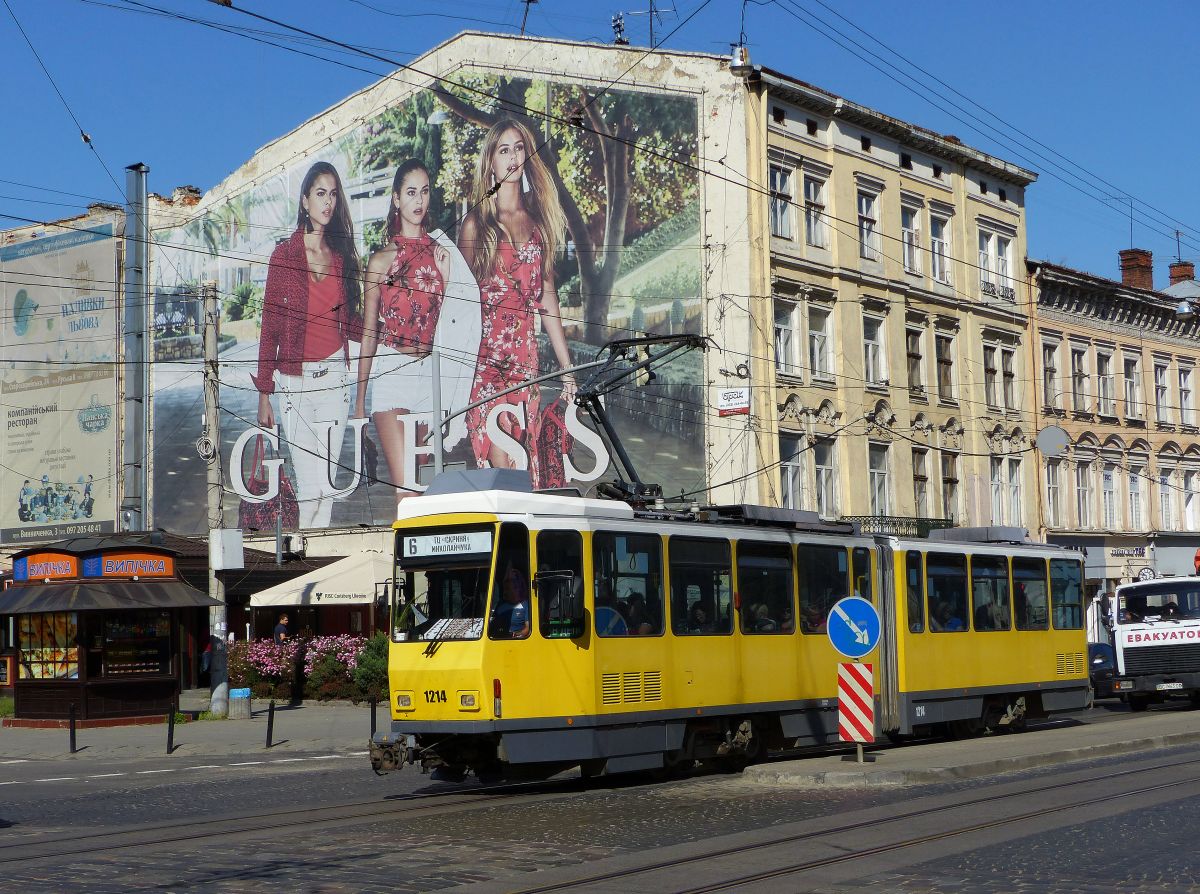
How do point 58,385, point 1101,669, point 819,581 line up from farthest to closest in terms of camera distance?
point 58,385
point 1101,669
point 819,581

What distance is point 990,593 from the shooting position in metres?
23.3

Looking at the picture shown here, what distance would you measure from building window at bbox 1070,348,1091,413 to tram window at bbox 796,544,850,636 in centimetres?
3308

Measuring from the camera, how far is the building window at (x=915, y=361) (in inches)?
1780

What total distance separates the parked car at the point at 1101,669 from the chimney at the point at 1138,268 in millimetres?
26054

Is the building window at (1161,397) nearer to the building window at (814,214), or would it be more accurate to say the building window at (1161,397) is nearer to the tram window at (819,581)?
the building window at (814,214)

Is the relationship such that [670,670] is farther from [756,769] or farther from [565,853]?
[565,853]

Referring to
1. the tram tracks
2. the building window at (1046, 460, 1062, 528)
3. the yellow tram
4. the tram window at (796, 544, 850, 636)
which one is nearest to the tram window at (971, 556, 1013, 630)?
the yellow tram

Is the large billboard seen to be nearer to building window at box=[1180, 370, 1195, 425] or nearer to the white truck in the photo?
the white truck

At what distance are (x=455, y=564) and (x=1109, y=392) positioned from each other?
1624 inches

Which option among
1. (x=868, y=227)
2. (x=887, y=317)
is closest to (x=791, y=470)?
(x=887, y=317)

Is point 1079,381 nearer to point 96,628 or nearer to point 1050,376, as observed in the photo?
point 1050,376

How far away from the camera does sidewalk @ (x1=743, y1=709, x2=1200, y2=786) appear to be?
16.6 metres

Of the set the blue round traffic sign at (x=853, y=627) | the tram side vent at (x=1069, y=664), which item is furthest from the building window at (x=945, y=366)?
the blue round traffic sign at (x=853, y=627)

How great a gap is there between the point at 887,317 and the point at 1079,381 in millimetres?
10778
